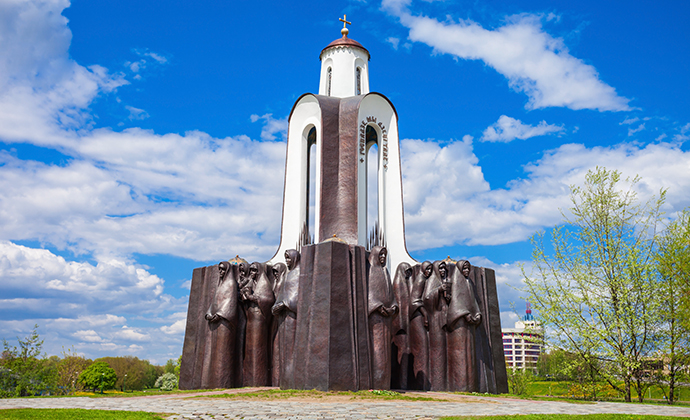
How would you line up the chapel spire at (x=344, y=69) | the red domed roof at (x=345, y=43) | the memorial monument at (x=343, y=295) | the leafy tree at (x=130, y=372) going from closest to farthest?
the memorial monument at (x=343, y=295)
the chapel spire at (x=344, y=69)
the red domed roof at (x=345, y=43)
the leafy tree at (x=130, y=372)

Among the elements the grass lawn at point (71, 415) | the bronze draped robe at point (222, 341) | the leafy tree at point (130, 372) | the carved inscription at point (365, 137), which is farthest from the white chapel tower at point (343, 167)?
the leafy tree at point (130, 372)

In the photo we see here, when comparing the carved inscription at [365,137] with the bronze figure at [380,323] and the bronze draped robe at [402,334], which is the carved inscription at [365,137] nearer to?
the bronze draped robe at [402,334]

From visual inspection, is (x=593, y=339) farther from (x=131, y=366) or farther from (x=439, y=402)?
(x=131, y=366)

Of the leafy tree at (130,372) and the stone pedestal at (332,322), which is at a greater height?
the stone pedestal at (332,322)

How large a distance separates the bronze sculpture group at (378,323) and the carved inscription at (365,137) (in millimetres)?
3847

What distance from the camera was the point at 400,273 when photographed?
1311 centimetres

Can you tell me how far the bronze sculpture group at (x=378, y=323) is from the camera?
1126cm

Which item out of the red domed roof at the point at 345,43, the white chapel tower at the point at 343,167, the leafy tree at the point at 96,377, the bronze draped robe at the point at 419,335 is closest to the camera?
the bronze draped robe at the point at 419,335

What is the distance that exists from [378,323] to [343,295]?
1.11 metres

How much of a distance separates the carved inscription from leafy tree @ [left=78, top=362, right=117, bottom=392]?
2098cm

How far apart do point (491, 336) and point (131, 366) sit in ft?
113

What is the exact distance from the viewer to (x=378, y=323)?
11008 millimetres

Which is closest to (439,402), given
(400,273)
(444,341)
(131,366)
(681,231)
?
(444,341)

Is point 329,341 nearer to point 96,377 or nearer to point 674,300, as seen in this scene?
point 674,300
